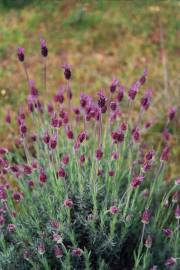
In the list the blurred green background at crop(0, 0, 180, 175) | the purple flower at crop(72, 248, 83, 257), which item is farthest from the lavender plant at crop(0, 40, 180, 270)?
the blurred green background at crop(0, 0, 180, 175)

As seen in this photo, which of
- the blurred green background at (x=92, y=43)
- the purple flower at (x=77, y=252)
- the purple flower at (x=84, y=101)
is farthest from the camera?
the blurred green background at (x=92, y=43)

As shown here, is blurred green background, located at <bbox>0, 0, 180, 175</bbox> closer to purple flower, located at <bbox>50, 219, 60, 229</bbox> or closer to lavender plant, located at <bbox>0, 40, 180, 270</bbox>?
lavender plant, located at <bbox>0, 40, 180, 270</bbox>

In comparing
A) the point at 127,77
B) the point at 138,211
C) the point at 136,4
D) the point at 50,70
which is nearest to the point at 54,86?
the point at 50,70

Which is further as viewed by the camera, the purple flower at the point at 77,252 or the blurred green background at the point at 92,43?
the blurred green background at the point at 92,43

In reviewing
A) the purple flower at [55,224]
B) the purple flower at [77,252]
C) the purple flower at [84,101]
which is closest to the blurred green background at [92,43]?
the purple flower at [84,101]

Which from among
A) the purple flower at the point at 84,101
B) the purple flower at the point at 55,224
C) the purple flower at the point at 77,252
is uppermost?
the purple flower at the point at 84,101

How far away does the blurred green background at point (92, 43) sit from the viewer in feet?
13.2

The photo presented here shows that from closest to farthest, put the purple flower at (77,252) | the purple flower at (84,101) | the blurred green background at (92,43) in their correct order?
the purple flower at (77,252)
the purple flower at (84,101)
the blurred green background at (92,43)

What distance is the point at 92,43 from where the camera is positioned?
Result: 449cm

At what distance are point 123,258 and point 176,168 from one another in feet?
3.64

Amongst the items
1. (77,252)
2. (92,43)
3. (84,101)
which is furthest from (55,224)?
(92,43)

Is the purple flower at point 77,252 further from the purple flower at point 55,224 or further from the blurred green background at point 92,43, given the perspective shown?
the blurred green background at point 92,43

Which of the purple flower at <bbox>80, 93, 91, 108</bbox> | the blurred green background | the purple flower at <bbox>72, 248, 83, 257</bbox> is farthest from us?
the blurred green background

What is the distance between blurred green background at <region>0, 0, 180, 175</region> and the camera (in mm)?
4035
